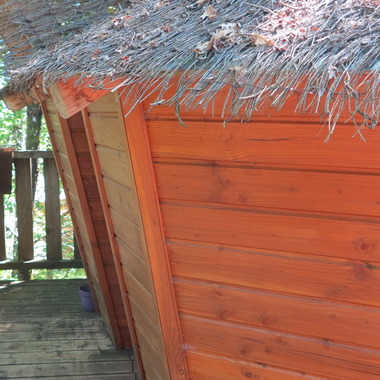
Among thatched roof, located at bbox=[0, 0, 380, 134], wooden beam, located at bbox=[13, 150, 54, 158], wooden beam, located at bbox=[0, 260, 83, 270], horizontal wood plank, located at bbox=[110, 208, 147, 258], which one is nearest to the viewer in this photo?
thatched roof, located at bbox=[0, 0, 380, 134]

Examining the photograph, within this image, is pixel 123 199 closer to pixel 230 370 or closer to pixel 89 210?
pixel 230 370

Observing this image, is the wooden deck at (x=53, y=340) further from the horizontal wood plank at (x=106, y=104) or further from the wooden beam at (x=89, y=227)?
the horizontal wood plank at (x=106, y=104)

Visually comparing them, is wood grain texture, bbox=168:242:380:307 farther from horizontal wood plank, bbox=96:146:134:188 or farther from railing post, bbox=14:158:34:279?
railing post, bbox=14:158:34:279

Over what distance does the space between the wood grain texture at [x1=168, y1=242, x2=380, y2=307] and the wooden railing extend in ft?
11.1

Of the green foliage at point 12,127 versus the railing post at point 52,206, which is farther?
the green foliage at point 12,127

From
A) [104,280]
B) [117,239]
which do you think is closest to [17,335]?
[104,280]

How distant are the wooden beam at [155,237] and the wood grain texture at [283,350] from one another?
83mm

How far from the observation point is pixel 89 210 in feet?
15.6

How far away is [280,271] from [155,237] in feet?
2.03

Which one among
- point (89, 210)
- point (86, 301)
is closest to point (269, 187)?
point (89, 210)

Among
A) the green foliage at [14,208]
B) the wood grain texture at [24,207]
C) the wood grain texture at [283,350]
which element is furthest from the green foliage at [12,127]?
the wood grain texture at [283,350]

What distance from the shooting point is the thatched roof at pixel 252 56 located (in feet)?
6.34

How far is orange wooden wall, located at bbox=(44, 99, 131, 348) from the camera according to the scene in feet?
15.0

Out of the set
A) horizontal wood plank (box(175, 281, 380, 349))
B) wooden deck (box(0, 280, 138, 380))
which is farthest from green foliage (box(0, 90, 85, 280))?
horizontal wood plank (box(175, 281, 380, 349))
